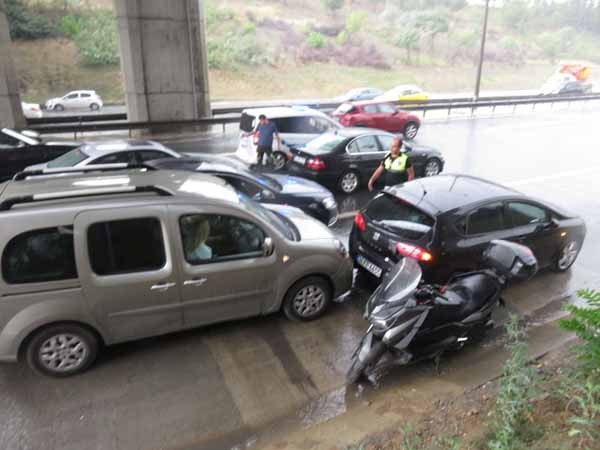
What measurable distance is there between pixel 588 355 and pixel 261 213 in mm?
3314

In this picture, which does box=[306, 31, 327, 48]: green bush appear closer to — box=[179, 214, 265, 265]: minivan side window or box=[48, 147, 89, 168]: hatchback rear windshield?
box=[48, 147, 89, 168]: hatchback rear windshield

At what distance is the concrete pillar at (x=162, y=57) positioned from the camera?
17047mm

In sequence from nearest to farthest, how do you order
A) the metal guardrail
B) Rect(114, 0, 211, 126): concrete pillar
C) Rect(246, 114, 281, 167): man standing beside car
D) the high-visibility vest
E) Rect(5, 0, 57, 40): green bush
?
the high-visibility vest → Rect(246, 114, 281, 167): man standing beside car → the metal guardrail → Rect(114, 0, 211, 126): concrete pillar → Rect(5, 0, 57, 40): green bush

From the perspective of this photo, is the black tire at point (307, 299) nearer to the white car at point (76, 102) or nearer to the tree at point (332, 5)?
the white car at point (76, 102)

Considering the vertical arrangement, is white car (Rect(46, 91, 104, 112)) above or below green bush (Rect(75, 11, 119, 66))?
below

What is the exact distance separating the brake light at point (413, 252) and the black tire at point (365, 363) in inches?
57.3

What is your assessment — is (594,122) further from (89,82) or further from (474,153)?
(89,82)

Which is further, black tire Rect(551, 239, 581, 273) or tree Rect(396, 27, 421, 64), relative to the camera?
tree Rect(396, 27, 421, 64)

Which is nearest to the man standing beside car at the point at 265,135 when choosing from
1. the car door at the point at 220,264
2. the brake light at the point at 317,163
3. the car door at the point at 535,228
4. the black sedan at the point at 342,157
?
the black sedan at the point at 342,157

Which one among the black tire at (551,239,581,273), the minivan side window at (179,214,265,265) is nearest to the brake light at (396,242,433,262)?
the minivan side window at (179,214,265,265)

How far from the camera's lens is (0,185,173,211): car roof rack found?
407cm

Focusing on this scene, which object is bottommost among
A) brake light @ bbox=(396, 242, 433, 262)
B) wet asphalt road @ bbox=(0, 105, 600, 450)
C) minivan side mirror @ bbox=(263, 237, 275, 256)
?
wet asphalt road @ bbox=(0, 105, 600, 450)

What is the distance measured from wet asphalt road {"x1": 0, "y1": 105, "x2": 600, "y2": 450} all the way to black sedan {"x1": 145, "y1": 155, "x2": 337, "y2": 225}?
2.14 meters

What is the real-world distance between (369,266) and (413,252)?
0.74 meters
